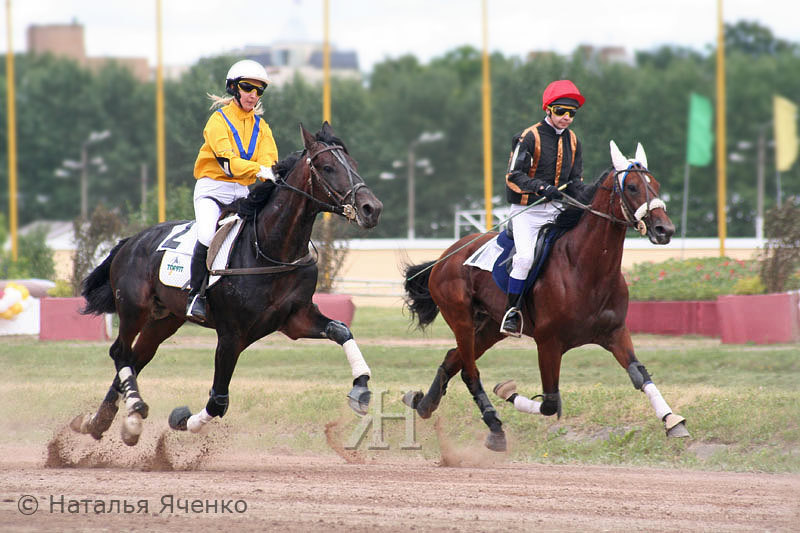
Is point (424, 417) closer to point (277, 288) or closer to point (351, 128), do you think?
point (277, 288)

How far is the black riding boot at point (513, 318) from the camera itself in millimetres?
9641

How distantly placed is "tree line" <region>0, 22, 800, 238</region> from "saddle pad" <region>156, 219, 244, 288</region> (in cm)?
1812

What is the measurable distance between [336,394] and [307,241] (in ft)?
13.5

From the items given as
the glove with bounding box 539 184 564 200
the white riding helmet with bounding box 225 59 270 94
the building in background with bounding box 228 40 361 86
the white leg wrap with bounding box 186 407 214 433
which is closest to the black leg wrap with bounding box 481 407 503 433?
the glove with bounding box 539 184 564 200

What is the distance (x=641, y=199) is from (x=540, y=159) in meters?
1.32

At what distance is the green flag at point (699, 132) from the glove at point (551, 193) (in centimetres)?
2017

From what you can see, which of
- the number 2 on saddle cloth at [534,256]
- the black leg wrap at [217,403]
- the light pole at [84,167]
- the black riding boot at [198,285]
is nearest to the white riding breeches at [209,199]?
the black riding boot at [198,285]

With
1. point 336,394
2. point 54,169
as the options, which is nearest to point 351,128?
point 54,169

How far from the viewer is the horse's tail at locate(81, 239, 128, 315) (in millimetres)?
10930

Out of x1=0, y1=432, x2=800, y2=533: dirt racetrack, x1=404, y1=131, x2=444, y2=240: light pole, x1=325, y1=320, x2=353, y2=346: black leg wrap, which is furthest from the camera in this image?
x1=404, y1=131, x2=444, y2=240: light pole

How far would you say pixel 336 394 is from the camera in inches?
507

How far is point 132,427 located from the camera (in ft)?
31.5

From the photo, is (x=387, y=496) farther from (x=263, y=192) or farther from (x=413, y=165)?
(x=413, y=165)

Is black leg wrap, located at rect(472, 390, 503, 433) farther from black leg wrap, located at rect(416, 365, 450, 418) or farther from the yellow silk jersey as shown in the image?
the yellow silk jersey
